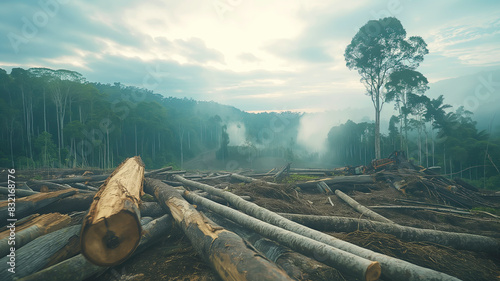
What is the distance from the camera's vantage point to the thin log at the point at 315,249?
2.19m

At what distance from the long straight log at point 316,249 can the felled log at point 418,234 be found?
116 cm

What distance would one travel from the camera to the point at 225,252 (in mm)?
2377

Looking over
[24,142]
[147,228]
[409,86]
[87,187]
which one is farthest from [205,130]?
[147,228]

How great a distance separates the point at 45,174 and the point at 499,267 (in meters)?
15.5

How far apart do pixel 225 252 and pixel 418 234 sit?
3.38 meters

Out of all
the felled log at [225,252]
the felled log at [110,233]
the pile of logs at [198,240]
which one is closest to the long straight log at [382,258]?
the pile of logs at [198,240]

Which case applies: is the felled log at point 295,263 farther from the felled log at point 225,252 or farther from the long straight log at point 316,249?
the felled log at point 225,252

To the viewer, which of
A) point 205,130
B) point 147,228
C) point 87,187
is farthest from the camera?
point 205,130

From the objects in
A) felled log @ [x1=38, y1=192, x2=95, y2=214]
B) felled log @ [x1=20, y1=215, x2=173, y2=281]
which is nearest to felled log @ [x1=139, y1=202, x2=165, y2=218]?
felled log @ [x1=38, y1=192, x2=95, y2=214]

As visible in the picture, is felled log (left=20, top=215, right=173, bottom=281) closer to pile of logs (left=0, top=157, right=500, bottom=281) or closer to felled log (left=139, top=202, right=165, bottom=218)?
pile of logs (left=0, top=157, right=500, bottom=281)

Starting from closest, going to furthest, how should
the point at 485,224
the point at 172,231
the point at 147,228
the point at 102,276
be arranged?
the point at 102,276
the point at 147,228
the point at 172,231
the point at 485,224

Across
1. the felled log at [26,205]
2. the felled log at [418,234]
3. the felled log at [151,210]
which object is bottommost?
the felled log at [418,234]

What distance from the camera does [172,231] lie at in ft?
A: 13.8

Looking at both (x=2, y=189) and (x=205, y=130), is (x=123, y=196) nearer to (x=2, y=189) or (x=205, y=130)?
(x=2, y=189)
